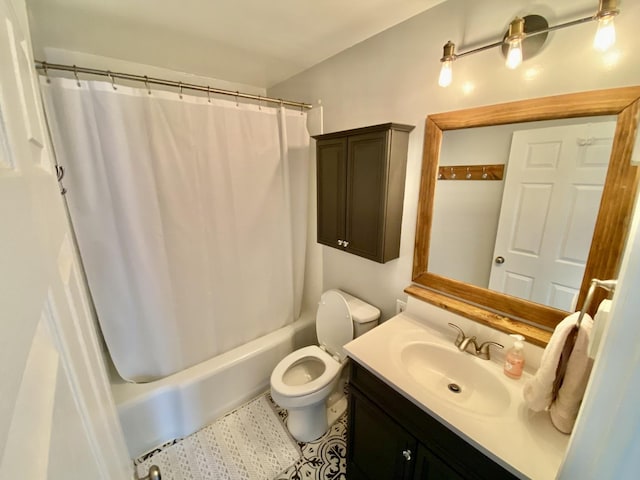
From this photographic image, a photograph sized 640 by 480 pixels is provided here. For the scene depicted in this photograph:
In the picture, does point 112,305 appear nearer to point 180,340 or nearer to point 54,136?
point 180,340

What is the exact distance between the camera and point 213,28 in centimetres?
135

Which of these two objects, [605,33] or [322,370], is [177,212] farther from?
[605,33]

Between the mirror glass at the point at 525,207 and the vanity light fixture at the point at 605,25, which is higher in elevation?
the vanity light fixture at the point at 605,25

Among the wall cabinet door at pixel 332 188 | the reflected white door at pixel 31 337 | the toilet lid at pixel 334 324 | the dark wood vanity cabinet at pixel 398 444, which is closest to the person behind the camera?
the reflected white door at pixel 31 337

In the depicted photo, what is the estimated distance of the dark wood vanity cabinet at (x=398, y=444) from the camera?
33.5 inches

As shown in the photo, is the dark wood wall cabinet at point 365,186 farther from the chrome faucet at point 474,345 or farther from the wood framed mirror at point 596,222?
the chrome faucet at point 474,345

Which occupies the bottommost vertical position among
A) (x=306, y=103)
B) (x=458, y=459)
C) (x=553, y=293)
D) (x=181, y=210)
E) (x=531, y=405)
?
(x=458, y=459)

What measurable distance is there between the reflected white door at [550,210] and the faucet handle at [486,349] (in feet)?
0.76

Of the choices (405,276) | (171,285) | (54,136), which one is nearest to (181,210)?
(171,285)

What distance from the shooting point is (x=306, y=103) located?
192 cm

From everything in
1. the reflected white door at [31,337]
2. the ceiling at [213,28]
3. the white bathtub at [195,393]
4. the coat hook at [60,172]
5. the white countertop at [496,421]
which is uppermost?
the ceiling at [213,28]

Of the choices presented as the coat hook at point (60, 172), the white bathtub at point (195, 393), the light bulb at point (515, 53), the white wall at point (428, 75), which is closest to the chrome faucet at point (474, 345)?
the white wall at point (428, 75)

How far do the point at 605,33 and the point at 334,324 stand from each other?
1692mm

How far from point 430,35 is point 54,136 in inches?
70.1
